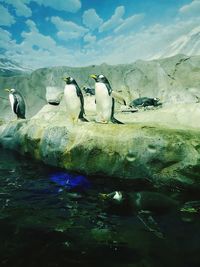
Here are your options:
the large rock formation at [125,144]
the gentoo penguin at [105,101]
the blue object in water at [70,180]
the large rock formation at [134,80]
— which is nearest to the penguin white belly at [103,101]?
the gentoo penguin at [105,101]

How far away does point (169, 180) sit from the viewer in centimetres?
659

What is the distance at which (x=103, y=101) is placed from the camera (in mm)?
9070

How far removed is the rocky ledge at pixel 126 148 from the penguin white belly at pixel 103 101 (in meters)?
0.98

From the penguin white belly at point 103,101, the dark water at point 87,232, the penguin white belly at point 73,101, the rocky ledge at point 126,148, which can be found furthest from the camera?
the penguin white belly at point 73,101

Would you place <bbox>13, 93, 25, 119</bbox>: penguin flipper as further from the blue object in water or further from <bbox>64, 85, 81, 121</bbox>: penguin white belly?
the blue object in water

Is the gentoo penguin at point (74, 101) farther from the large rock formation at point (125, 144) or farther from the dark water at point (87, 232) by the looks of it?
the dark water at point (87, 232)

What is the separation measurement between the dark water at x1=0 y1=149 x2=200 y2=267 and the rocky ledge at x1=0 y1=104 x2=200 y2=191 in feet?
1.80

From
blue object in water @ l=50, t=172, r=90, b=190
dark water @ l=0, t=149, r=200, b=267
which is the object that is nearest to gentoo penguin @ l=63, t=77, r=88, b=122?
blue object in water @ l=50, t=172, r=90, b=190

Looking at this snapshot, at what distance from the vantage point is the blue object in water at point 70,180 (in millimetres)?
6795

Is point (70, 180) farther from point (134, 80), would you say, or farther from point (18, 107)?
point (134, 80)

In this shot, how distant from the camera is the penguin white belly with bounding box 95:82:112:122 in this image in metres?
9.02

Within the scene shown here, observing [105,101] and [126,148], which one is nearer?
[126,148]

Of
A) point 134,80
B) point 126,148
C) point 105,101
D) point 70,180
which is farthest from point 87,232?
point 134,80

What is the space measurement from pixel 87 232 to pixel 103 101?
17.3 feet
